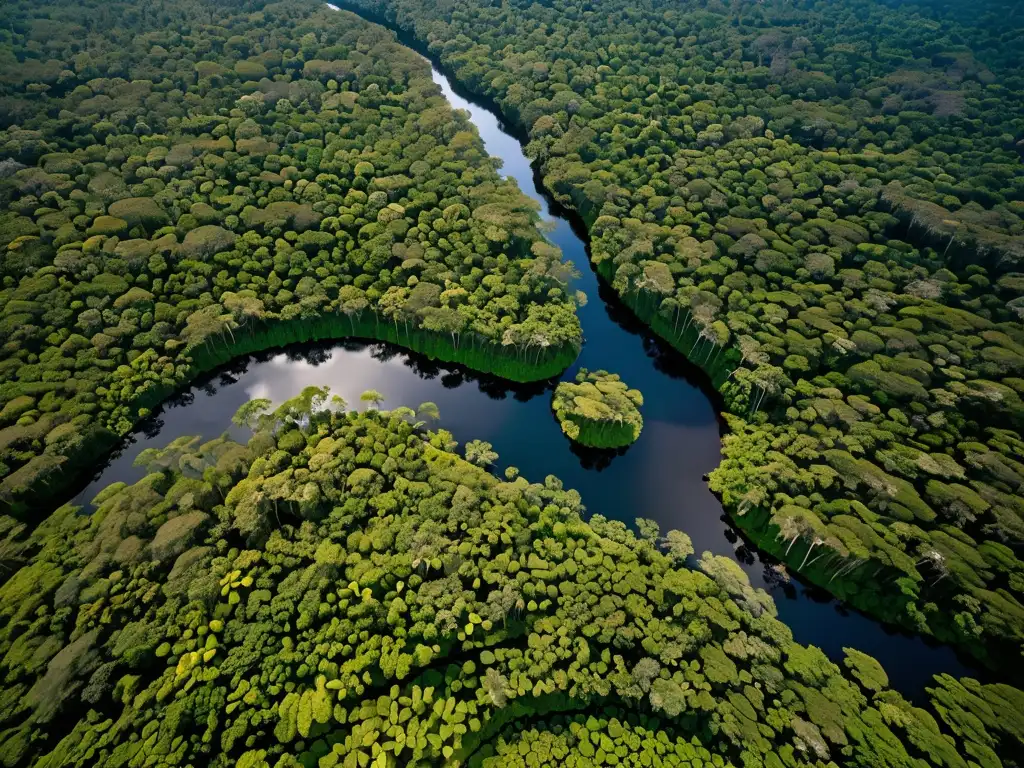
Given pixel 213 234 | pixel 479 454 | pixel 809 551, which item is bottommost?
pixel 479 454

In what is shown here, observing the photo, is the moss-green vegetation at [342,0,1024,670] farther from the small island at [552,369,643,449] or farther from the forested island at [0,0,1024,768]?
the small island at [552,369,643,449]

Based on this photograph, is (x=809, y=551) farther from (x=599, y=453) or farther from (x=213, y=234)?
(x=213, y=234)

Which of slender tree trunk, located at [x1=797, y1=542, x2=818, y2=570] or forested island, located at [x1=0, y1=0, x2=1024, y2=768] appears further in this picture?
slender tree trunk, located at [x1=797, y1=542, x2=818, y2=570]

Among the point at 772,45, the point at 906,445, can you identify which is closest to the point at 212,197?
the point at 906,445

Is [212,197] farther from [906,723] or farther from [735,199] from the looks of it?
[906,723]

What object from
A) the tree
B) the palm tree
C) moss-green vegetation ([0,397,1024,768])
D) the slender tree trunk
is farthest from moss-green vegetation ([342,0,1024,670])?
the palm tree

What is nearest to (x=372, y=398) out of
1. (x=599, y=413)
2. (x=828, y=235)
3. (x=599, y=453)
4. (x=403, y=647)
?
(x=599, y=413)

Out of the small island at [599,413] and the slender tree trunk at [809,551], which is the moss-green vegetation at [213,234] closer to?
the small island at [599,413]
